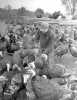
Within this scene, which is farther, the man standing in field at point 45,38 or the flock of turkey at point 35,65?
the man standing in field at point 45,38

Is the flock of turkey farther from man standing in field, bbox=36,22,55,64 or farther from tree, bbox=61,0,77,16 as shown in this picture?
tree, bbox=61,0,77,16

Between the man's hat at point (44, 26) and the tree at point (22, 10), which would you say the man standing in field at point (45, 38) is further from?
the tree at point (22, 10)

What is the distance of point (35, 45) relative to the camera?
8.03ft

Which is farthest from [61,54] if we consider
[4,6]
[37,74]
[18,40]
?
[4,6]

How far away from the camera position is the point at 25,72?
7.80ft

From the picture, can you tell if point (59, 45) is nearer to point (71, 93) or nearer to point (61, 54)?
point (61, 54)

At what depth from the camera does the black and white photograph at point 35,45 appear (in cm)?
233

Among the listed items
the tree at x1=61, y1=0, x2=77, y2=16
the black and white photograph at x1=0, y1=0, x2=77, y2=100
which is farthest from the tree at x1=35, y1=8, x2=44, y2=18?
the tree at x1=61, y1=0, x2=77, y2=16

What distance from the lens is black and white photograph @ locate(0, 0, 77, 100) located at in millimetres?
2334

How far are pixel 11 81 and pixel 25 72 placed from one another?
214mm

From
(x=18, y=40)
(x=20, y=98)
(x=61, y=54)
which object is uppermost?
(x=18, y=40)

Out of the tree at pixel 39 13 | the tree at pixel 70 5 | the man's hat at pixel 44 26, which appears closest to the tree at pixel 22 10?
the tree at pixel 39 13

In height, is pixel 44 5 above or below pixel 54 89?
above

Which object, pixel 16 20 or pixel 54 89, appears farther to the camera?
pixel 16 20
